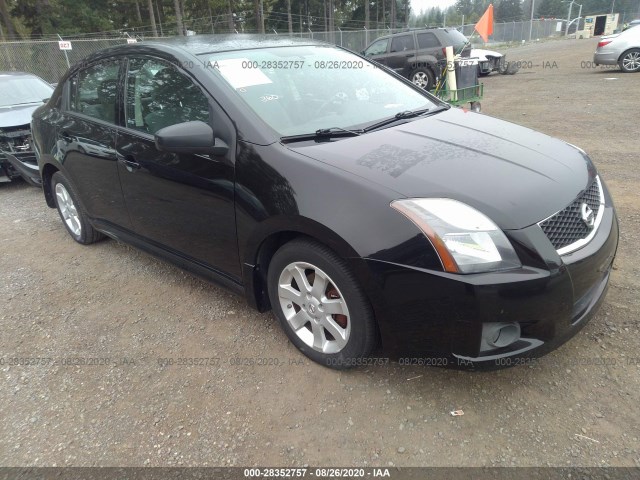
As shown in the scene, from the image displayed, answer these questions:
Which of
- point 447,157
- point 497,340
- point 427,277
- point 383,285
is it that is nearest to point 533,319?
point 497,340

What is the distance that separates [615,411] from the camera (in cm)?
216

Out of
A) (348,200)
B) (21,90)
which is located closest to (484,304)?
(348,200)

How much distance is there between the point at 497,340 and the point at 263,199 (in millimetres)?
1315

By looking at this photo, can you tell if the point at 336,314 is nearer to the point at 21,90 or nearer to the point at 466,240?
the point at 466,240

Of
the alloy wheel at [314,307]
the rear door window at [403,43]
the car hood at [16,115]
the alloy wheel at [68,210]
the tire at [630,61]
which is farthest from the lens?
the tire at [630,61]

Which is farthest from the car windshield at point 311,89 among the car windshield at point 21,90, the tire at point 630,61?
the tire at point 630,61

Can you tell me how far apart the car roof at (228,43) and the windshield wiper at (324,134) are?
0.96m

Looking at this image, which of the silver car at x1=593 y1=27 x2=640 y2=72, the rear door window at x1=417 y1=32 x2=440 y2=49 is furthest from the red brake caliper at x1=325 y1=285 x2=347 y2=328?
the silver car at x1=593 y1=27 x2=640 y2=72

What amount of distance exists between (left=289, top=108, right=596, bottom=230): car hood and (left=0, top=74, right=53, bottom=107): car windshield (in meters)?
6.74

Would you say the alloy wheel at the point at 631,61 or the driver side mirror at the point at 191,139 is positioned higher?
the driver side mirror at the point at 191,139

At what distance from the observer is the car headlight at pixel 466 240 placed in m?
1.95

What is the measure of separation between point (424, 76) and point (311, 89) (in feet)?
37.6

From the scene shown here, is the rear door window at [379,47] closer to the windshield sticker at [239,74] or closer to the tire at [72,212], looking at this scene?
the tire at [72,212]

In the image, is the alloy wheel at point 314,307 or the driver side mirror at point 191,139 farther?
the driver side mirror at point 191,139
